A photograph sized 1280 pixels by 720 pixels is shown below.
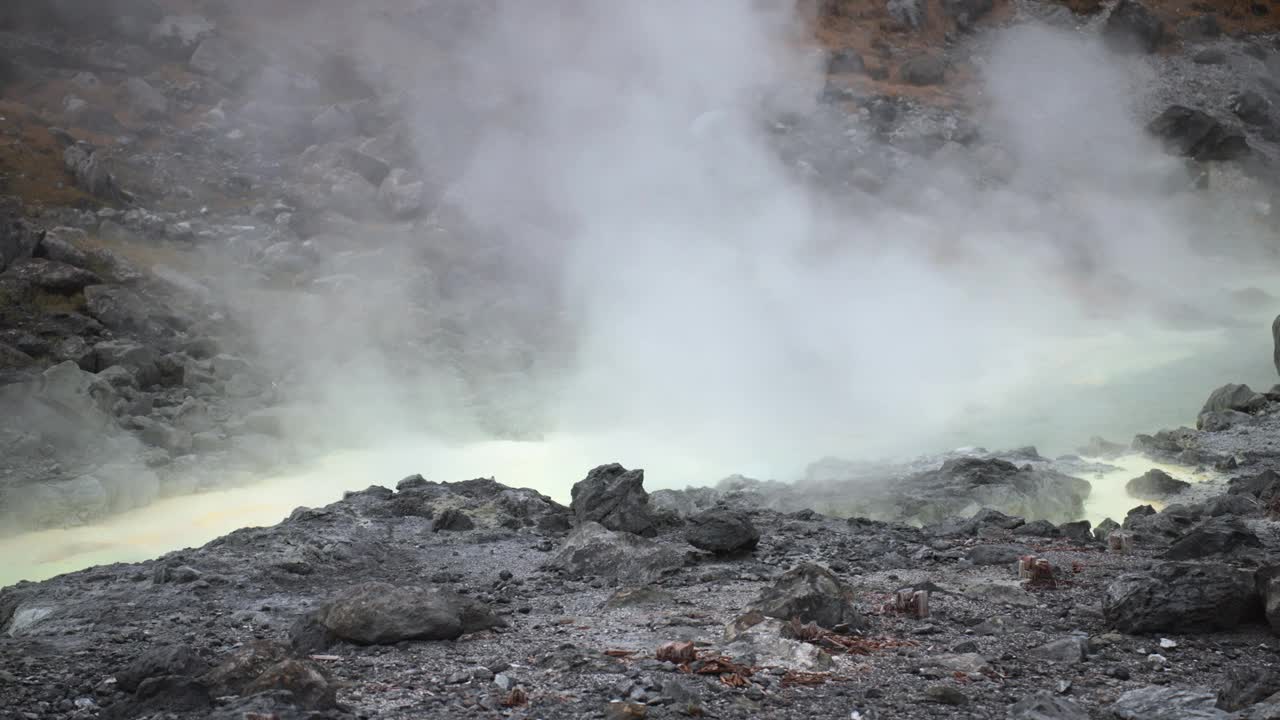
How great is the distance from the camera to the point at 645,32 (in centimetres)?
2048

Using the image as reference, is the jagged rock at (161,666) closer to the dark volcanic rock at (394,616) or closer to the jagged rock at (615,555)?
the dark volcanic rock at (394,616)

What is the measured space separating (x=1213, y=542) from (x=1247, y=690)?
2.28 m

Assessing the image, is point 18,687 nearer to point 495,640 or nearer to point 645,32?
point 495,640

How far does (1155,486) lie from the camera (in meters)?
8.77

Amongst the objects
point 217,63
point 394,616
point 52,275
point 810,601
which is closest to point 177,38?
point 217,63

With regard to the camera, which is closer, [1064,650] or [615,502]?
[1064,650]

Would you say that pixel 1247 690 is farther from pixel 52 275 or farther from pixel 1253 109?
pixel 1253 109

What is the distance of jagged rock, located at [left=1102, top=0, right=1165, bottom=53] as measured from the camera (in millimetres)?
23797

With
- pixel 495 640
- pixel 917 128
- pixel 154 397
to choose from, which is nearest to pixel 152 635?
pixel 495 640

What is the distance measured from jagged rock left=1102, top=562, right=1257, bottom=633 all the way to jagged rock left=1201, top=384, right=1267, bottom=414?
307 inches

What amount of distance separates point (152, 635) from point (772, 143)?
17193 millimetres

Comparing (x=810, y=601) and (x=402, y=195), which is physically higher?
(x=402, y=195)

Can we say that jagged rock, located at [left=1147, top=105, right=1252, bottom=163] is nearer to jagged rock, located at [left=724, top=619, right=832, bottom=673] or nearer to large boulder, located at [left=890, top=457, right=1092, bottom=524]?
large boulder, located at [left=890, top=457, right=1092, bottom=524]

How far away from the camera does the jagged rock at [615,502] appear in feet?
20.9
